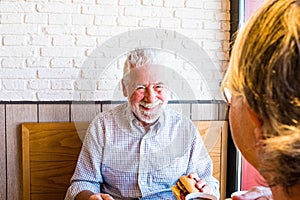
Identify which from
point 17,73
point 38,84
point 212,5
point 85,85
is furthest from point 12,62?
point 212,5

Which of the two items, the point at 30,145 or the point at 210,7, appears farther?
the point at 210,7

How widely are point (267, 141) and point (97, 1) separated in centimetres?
174

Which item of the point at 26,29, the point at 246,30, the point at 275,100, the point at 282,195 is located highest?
the point at 26,29

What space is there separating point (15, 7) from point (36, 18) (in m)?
0.11

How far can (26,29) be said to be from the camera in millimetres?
2166

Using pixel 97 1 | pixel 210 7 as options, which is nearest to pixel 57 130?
pixel 97 1

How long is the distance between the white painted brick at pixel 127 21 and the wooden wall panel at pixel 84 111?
1.50 feet

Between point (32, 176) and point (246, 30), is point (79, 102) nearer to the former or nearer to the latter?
point (32, 176)

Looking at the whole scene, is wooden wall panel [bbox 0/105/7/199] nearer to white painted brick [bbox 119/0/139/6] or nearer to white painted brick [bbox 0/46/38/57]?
white painted brick [bbox 0/46/38/57]

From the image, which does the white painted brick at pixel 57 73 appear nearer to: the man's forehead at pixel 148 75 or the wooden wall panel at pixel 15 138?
the wooden wall panel at pixel 15 138

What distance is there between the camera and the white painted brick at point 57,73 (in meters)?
2.20

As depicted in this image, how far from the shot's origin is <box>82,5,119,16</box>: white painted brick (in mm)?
2219

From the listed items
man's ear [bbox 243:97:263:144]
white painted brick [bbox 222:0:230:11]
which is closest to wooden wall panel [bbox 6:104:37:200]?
white painted brick [bbox 222:0:230:11]

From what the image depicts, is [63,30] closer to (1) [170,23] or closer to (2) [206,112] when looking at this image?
(1) [170,23]
